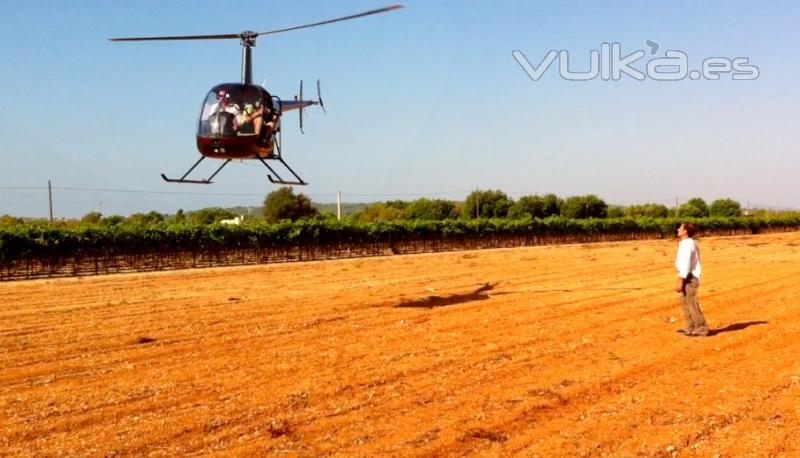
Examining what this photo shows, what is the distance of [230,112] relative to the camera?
1288 cm

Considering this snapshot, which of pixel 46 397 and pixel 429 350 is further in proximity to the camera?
pixel 429 350

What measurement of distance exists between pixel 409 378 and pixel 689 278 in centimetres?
490

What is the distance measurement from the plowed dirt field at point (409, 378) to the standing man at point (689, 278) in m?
0.28

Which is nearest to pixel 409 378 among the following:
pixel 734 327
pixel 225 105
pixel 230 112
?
pixel 734 327

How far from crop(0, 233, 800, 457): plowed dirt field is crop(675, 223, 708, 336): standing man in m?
0.28

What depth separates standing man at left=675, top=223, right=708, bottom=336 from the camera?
1052 centimetres

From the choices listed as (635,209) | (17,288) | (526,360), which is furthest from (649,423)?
(635,209)

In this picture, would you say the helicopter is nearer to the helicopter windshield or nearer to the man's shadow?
the helicopter windshield

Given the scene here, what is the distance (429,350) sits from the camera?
399 inches

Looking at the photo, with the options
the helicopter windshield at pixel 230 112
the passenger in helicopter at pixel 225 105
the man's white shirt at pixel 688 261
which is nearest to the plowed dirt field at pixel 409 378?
the man's white shirt at pixel 688 261

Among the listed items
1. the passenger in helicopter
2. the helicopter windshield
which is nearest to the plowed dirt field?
the helicopter windshield

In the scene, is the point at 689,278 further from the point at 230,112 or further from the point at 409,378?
the point at 230,112

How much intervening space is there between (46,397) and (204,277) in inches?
904

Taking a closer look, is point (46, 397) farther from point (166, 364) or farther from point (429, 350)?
point (429, 350)
